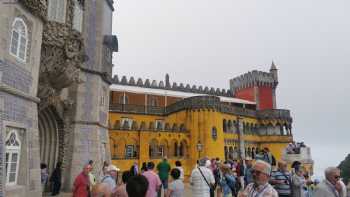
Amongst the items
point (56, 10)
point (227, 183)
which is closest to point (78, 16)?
point (56, 10)

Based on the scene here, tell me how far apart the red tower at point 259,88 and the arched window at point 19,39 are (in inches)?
1645

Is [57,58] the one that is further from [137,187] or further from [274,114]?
[274,114]

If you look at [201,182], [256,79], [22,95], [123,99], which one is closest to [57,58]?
[22,95]

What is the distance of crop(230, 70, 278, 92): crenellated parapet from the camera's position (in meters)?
49.8

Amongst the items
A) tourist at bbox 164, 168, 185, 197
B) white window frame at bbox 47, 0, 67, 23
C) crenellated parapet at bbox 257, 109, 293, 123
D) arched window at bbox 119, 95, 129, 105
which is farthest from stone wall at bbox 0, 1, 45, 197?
crenellated parapet at bbox 257, 109, 293, 123

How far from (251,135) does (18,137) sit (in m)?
35.1

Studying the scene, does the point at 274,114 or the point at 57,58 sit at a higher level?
the point at 274,114

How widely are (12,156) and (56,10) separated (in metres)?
7.10

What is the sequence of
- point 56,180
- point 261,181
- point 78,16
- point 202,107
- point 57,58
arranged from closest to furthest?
point 261,181
point 57,58
point 56,180
point 78,16
point 202,107

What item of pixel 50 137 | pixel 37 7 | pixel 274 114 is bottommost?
pixel 50 137

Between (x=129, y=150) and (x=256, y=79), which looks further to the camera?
(x=256, y=79)

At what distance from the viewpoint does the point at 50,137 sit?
14703 mm

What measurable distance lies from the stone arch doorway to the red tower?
124ft

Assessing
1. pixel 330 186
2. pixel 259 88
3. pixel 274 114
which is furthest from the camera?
pixel 259 88
